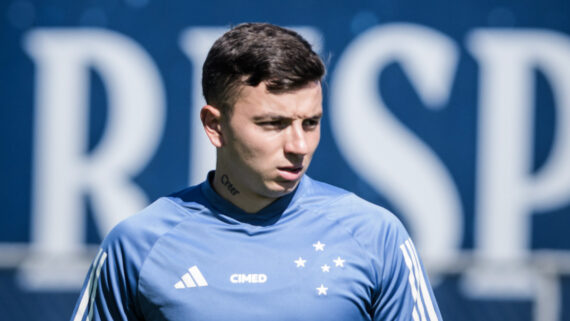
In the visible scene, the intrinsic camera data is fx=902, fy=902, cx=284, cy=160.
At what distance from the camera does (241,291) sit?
234 centimetres

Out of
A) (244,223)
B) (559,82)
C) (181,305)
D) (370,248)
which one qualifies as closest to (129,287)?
(181,305)

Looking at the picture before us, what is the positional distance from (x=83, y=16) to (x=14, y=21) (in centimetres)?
45

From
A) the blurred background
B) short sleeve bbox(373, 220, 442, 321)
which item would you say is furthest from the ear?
the blurred background

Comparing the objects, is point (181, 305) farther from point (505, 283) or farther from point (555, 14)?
point (555, 14)

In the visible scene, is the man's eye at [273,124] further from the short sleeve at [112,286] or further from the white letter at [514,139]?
the white letter at [514,139]

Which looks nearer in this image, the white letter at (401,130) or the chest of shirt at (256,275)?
the chest of shirt at (256,275)

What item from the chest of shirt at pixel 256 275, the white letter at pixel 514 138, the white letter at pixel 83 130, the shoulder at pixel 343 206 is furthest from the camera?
the white letter at pixel 83 130

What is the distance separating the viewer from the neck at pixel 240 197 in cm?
248

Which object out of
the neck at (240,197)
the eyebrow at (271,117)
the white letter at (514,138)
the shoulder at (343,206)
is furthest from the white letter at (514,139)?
the eyebrow at (271,117)

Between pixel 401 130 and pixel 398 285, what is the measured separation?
335 cm

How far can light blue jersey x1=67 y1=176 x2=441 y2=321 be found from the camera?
91.7 inches

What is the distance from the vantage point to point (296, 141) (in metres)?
2.33

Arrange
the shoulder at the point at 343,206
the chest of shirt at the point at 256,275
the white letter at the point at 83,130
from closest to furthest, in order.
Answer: the chest of shirt at the point at 256,275 → the shoulder at the point at 343,206 → the white letter at the point at 83,130

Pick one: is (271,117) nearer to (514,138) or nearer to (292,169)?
(292,169)
